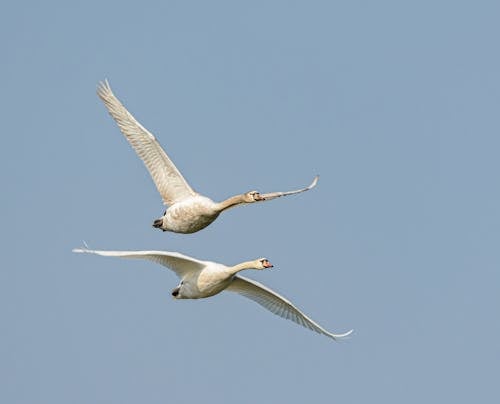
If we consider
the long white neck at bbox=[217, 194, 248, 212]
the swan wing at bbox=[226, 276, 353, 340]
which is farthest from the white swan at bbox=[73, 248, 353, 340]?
the long white neck at bbox=[217, 194, 248, 212]

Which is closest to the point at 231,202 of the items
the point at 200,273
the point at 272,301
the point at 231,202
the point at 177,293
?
the point at 231,202

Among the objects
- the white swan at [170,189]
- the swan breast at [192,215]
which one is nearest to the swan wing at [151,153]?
the white swan at [170,189]

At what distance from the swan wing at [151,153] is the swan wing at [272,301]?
2581 millimetres

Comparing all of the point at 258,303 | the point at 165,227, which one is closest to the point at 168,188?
the point at 165,227

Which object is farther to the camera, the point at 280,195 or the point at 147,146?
the point at 147,146

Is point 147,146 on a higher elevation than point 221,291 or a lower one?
higher

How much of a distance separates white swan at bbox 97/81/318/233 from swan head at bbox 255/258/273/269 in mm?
1973

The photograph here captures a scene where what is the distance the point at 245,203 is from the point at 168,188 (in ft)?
7.51

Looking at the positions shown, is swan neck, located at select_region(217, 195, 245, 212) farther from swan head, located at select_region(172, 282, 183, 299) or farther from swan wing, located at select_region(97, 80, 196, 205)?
swan head, located at select_region(172, 282, 183, 299)

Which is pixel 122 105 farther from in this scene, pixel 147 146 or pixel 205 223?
pixel 205 223

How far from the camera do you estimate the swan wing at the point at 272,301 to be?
124 ft

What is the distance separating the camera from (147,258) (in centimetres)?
3578

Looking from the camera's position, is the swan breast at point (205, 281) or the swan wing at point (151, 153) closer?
the swan breast at point (205, 281)

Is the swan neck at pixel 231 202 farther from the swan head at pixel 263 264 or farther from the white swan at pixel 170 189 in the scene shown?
the swan head at pixel 263 264
